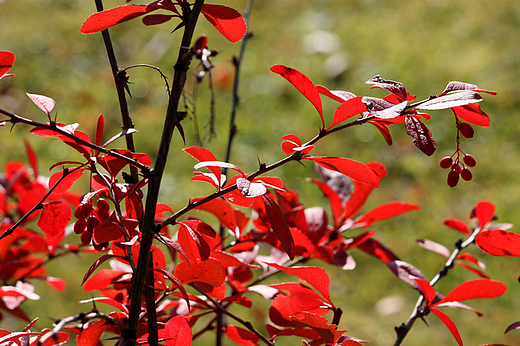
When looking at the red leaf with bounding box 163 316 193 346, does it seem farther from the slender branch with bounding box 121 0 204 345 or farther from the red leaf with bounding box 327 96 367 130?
the red leaf with bounding box 327 96 367 130

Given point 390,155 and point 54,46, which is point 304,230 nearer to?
point 390,155

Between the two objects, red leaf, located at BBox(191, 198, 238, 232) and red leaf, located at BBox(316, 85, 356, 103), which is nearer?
red leaf, located at BBox(316, 85, 356, 103)

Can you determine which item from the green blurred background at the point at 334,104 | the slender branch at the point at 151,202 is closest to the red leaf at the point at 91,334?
the slender branch at the point at 151,202

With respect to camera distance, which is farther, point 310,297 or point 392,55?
point 392,55

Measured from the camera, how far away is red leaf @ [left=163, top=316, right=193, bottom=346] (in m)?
0.62

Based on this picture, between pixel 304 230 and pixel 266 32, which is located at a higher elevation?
pixel 266 32

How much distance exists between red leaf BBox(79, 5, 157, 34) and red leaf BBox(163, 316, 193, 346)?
0.38 m

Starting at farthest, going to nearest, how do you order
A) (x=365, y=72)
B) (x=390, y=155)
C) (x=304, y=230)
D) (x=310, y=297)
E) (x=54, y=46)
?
(x=54, y=46) < (x=365, y=72) < (x=390, y=155) < (x=304, y=230) < (x=310, y=297)

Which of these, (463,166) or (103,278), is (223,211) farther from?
(463,166)

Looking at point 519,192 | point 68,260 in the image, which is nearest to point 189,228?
point 68,260

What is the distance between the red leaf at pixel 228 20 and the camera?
62cm

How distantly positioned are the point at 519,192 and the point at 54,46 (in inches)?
151

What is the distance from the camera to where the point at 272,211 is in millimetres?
612

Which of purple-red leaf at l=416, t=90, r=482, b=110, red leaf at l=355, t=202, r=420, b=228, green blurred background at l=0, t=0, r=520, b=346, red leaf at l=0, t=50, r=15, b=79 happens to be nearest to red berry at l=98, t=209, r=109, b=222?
red leaf at l=0, t=50, r=15, b=79
